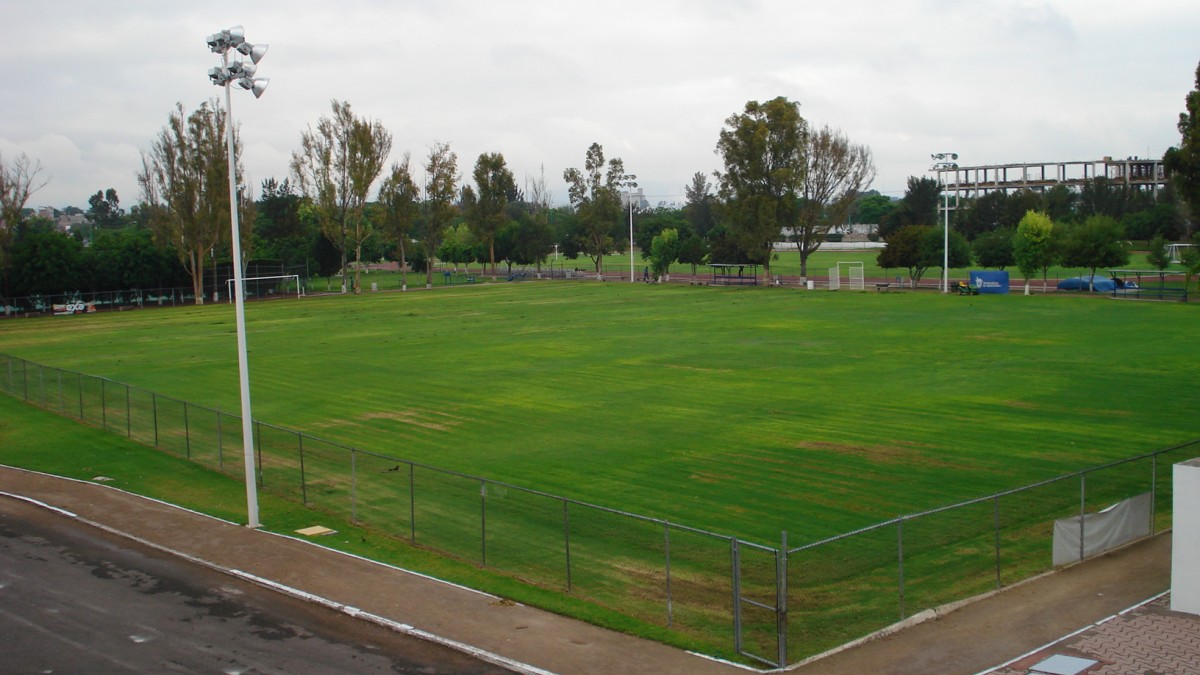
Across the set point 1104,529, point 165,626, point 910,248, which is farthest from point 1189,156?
point 910,248

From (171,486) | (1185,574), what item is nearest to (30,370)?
(171,486)

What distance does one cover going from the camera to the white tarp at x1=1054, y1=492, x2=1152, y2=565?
59.5 ft

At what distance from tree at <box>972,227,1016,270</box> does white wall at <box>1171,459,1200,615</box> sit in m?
84.2

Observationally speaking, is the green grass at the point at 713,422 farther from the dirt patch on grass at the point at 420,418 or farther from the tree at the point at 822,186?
the tree at the point at 822,186

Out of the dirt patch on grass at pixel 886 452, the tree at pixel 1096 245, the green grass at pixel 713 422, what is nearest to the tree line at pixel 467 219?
the tree at pixel 1096 245

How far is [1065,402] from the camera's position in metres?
34.5

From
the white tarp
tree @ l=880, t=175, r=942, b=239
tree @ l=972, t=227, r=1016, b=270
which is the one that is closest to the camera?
the white tarp

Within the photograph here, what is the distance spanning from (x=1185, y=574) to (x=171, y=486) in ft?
74.2

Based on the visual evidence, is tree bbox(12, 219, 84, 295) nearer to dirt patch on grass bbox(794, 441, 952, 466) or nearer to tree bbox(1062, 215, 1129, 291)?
dirt patch on grass bbox(794, 441, 952, 466)

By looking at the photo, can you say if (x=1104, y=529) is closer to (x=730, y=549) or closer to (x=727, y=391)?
(x=730, y=549)

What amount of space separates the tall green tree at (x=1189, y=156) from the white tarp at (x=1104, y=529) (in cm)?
2365

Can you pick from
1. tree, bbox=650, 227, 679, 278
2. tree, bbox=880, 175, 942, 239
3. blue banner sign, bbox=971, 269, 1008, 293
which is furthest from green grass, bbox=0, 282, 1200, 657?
tree, bbox=880, 175, 942, 239

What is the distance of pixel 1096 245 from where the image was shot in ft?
269

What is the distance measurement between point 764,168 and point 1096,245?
3417 centimetres
